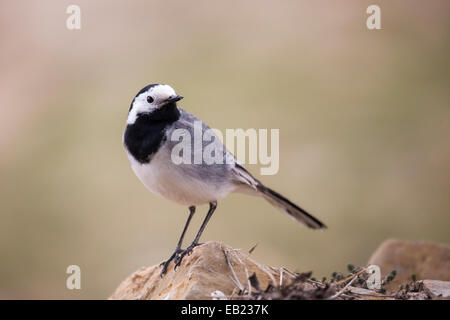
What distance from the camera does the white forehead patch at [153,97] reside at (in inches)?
169

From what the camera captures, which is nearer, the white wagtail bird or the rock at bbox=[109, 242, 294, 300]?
the rock at bbox=[109, 242, 294, 300]

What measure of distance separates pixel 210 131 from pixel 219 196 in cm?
54

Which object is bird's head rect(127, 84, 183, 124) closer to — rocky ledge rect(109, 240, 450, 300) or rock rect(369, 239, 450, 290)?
rocky ledge rect(109, 240, 450, 300)

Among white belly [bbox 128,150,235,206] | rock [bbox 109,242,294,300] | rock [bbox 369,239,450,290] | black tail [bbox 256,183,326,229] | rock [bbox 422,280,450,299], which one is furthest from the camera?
black tail [bbox 256,183,326,229]

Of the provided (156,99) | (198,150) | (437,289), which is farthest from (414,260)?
(156,99)

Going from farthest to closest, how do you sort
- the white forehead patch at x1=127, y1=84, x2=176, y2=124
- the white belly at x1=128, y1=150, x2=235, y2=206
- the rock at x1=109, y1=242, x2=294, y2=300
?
the white forehead patch at x1=127, y1=84, x2=176, y2=124 → the white belly at x1=128, y1=150, x2=235, y2=206 → the rock at x1=109, y1=242, x2=294, y2=300

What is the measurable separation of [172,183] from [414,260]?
7.70 ft

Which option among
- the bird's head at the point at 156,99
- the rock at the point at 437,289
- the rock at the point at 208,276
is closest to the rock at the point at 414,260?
the rock at the point at 437,289

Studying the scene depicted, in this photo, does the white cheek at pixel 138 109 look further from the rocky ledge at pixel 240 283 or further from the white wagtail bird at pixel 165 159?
the rocky ledge at pixel 240 283

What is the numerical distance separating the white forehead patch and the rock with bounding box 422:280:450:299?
2.28 meters

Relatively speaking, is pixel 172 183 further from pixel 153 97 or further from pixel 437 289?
pixel 437 289

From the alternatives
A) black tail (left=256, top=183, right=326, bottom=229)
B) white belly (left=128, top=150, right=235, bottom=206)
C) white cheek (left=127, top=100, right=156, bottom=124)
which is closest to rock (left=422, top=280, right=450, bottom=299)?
black tail (left=256, top=183, right=326, bottom=229)

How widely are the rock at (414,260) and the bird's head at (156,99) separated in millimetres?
2341

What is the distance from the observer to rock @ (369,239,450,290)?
15.9ft
